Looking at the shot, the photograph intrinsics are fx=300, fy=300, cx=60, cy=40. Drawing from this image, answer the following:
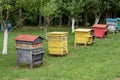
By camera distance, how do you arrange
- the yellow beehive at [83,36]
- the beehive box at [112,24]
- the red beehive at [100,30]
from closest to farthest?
the yellow beehive at [83,36], the red beehive at [100,30], the beehive box at [112,24]

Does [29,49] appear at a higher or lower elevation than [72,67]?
higher

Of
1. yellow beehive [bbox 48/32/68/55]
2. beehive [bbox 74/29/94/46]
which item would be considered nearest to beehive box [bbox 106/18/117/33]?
beehive [bbox 74/29/94/46]

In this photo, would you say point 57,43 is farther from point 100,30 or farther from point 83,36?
point 100,30

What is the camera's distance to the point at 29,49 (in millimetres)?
10961

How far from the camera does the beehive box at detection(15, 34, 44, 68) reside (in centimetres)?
1098

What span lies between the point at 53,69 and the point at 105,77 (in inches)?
82.6

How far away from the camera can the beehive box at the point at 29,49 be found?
11.0m

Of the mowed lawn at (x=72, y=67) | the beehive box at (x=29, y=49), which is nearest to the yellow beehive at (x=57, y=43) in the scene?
the mowed lawn at (x=72, y=67)

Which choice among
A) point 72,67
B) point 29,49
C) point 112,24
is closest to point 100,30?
point 112,24

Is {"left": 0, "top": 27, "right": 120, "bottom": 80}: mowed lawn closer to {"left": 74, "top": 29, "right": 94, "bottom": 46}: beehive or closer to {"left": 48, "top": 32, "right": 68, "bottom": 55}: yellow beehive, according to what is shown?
{"left": 48, "top": 32, "right": 68, "bottom": 55}: yellow beehive

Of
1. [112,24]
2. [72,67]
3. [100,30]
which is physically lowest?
[72,67]

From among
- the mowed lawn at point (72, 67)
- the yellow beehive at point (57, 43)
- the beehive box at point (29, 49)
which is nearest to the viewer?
the mowed lawn at point (72, 67)

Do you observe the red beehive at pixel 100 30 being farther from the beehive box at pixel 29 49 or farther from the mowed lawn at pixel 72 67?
A: the beehive box at pixel 29 49

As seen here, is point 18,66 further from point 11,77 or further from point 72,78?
point 72,78
